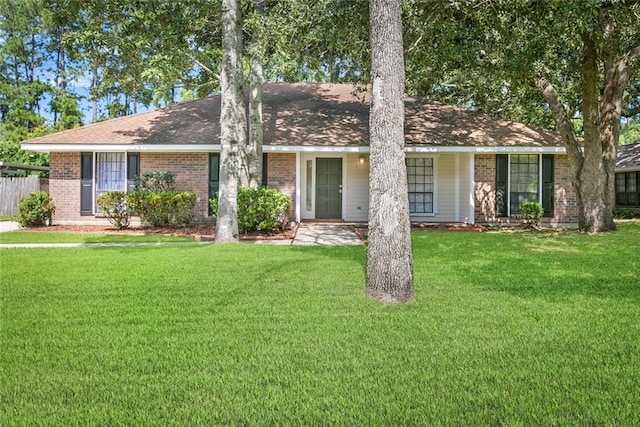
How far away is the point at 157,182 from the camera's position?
14.6 metres

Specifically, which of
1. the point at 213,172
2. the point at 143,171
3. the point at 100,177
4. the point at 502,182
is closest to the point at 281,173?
the point at 213,172

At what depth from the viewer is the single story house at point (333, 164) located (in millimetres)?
14516

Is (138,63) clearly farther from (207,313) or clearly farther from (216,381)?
(216,381)

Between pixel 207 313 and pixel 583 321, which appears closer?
pixel 583 321

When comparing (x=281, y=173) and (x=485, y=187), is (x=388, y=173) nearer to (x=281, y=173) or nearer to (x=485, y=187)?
(x=281, y=173)

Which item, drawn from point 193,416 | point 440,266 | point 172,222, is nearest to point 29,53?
point 172,222

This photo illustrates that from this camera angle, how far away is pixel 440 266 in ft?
24.6

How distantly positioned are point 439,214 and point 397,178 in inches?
435

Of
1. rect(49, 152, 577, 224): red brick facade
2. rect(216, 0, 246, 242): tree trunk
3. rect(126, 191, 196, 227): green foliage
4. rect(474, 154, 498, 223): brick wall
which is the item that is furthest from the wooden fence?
rect(474, 154, 498, 223): brick wall

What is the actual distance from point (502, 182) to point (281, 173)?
281 inches

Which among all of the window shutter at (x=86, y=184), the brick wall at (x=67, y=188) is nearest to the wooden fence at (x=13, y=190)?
the brick wall at (x=67, y=188)

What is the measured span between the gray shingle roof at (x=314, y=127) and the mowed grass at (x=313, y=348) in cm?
817

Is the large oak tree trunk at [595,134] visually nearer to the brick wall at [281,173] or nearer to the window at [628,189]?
the brick wall at [281,173]

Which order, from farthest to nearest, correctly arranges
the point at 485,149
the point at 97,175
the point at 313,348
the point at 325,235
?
the point at 97,175 → the point at 485,149 → the point at 325,235 → the point at 313,348
